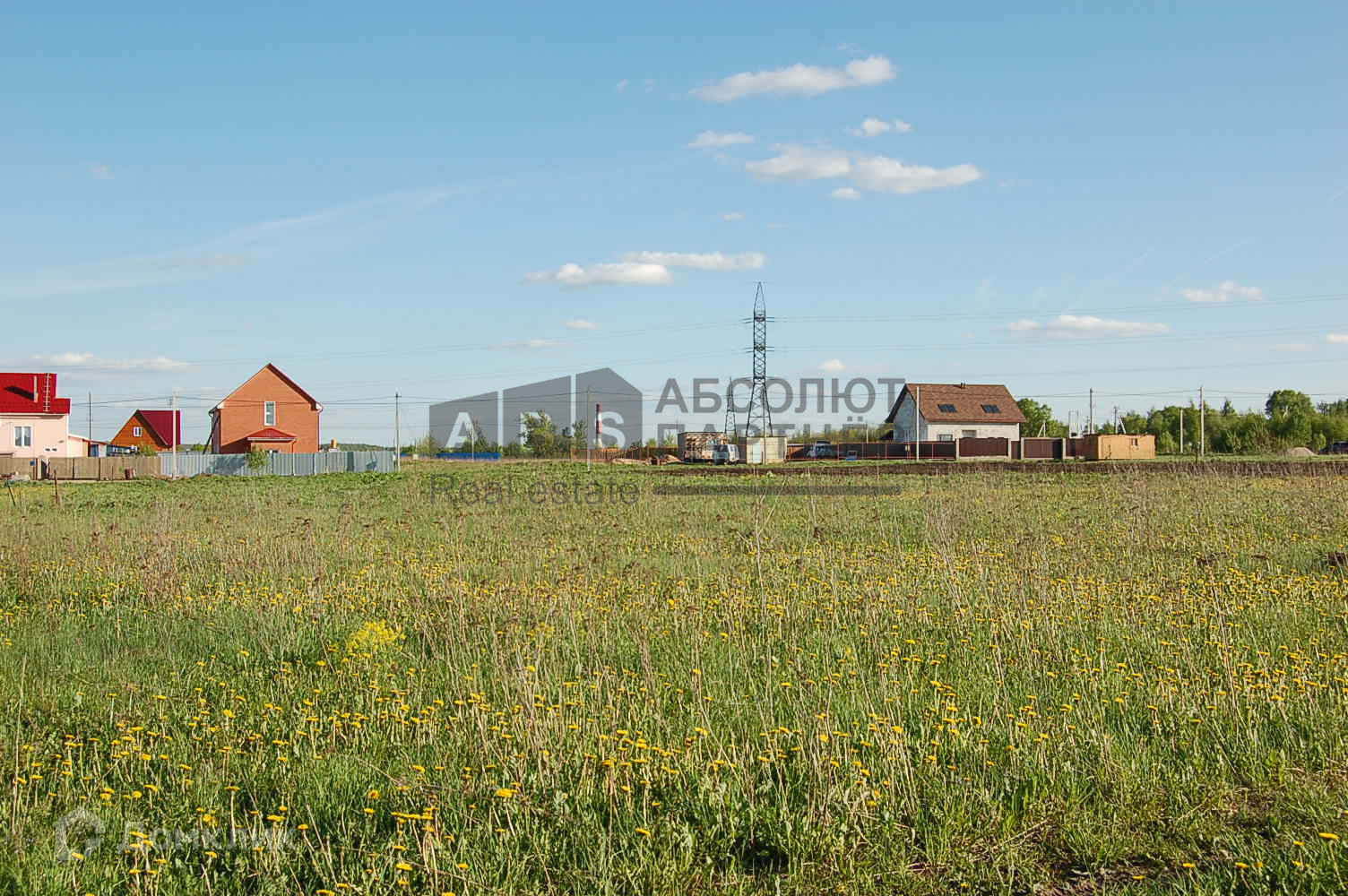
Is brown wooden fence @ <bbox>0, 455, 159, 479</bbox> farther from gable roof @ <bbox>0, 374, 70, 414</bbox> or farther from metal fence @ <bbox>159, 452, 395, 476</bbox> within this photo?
gable roof @ <bbox>0, 374, 70, 414</bbox>

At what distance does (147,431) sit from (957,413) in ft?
247

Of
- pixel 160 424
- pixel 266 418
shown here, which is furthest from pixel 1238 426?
pixel 160 424

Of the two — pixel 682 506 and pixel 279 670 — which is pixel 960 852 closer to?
pixel 279 670

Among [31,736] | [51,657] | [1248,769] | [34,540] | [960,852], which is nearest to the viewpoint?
[960,852]

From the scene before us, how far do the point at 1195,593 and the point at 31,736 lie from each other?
29.5 feet

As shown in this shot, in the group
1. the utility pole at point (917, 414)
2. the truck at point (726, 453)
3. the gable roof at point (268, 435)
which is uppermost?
the utility pole at point (917, 414)

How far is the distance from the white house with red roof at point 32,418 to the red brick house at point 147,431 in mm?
27574

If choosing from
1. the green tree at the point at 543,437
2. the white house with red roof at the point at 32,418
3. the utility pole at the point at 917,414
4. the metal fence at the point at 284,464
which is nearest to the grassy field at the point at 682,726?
the metal fence at the point at 284,464

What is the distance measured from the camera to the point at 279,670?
6.61 m

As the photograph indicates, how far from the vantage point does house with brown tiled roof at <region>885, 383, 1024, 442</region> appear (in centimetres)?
7469

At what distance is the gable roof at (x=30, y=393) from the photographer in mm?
59281

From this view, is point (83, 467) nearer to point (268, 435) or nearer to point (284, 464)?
point (284, 464)

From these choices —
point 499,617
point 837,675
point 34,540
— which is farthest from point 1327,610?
point 34,540

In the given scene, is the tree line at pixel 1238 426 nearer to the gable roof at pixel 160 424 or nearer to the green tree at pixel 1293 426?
the green tree at pixel 1293 426
